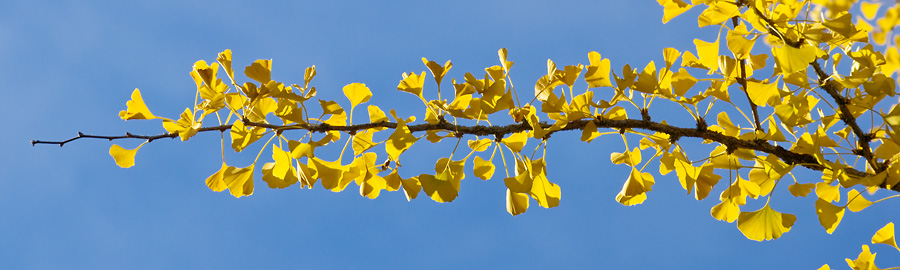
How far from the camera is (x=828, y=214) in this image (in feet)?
4.37

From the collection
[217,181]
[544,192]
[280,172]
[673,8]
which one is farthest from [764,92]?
[217,181]

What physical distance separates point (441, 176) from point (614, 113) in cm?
37

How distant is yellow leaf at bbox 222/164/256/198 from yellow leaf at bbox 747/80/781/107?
991 millimetres

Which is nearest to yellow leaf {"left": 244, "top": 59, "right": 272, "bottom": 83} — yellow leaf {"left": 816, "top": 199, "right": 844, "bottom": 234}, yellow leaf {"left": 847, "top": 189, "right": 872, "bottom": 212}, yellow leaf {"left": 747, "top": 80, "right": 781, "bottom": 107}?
yellow leaf {"left": 747, "top": 80, "right": 781, "bottom": 107}

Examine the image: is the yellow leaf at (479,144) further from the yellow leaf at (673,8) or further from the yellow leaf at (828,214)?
the yellow leaf at (828,214)

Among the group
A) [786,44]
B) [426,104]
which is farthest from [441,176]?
[786,44]

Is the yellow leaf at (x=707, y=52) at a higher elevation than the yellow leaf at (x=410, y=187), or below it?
higher

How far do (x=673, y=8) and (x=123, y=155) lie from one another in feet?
3.74

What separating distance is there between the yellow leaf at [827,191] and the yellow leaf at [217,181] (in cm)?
131

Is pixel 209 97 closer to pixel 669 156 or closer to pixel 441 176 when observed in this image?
pixel 441 176

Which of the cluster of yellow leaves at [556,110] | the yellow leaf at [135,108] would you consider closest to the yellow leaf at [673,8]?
the cluster of yellow leaves at [556,110]

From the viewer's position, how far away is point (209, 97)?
119 centimetres

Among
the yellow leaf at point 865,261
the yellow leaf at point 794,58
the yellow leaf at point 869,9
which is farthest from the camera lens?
the yellow leaf at point 865,261

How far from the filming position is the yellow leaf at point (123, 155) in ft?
4.26
